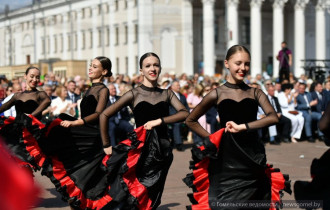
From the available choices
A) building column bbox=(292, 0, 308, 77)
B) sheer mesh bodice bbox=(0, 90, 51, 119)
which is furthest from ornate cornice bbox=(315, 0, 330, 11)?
sheer mesh bodice bbox=(0, 90, 51, 119)

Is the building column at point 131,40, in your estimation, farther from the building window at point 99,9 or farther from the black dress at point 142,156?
the black dress at point 142,156

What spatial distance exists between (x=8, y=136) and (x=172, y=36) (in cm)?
4867

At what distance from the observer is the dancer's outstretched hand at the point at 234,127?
16.0ft

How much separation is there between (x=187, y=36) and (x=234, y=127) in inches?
2062

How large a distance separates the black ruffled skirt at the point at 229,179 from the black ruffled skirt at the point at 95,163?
92 centimetres

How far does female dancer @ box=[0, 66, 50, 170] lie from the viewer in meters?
7.87

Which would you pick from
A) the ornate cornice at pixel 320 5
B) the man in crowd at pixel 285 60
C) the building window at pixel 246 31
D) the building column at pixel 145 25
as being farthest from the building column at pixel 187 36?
the man in crowd at pixel 285 60

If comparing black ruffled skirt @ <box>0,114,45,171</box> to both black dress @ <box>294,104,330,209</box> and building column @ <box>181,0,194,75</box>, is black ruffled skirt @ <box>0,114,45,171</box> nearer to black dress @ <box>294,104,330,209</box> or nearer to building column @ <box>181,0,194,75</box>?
black dress @ <box>294,104,330,209</box>

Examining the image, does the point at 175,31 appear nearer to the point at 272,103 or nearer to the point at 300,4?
the point at 300,4

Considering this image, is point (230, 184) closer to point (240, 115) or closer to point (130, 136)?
point (240, 115)

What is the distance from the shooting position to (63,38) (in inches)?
2709

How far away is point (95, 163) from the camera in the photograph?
6949 millimetres

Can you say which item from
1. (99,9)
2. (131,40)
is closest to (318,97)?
(131,40)

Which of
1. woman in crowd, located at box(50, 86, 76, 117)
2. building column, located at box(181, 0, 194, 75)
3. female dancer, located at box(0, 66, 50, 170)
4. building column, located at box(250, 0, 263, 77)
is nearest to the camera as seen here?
female dancer, located at box(0, 66, 50, 170)
